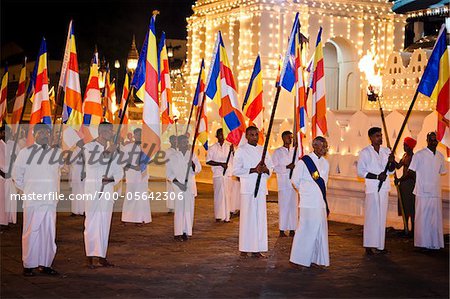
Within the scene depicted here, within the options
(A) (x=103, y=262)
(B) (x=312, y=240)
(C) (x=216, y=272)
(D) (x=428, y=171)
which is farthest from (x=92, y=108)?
(D) (x=428, y=171)

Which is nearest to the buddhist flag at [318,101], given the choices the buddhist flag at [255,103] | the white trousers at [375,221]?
the buddhist flag at [255,103]

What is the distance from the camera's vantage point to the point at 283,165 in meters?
12.6

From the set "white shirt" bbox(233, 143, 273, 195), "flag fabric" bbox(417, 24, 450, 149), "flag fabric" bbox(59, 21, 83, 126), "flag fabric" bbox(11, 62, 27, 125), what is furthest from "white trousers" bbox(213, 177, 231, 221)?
"flag fabric" bbox(11, 62, 27, 125)

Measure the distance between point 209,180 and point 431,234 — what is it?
41.6ft

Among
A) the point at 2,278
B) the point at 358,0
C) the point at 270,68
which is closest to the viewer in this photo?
the point at 2,278

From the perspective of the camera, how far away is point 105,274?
28.0 feet

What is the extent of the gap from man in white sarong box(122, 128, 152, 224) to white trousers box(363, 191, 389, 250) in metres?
4.33

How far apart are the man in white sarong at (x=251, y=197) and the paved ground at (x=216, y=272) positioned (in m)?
0.27

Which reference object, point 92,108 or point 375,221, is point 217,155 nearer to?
point 92,108

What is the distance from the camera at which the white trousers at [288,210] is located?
12.0 meters

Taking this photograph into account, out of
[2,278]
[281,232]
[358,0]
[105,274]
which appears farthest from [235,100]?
[358,0]

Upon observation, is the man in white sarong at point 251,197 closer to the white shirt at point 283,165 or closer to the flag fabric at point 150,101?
the flag fabric at point 150,101

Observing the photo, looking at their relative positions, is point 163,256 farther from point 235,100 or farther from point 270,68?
point 270,68

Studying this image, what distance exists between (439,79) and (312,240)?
11.4 feet
